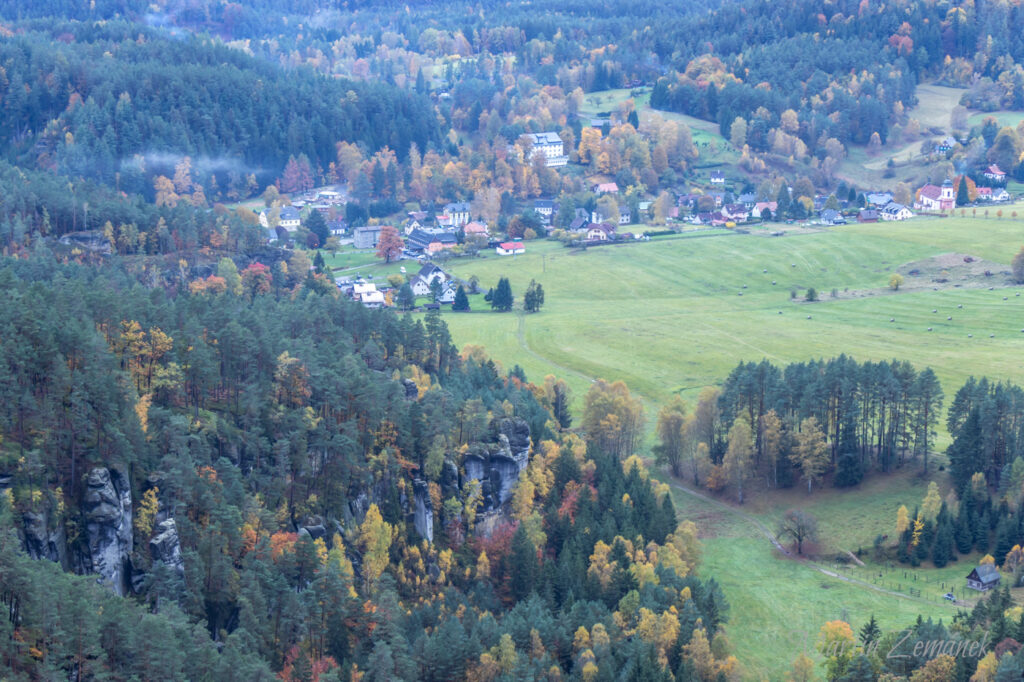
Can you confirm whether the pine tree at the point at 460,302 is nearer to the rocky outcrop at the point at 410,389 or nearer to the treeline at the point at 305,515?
the treeline at the point at 305,515

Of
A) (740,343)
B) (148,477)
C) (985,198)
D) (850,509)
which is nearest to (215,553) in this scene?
(148,477)

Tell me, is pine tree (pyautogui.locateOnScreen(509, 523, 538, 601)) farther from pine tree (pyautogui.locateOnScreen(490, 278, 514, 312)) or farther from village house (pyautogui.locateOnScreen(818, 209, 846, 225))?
village house (pyautogui.locateOnScreen(818, 209, 846, 225))

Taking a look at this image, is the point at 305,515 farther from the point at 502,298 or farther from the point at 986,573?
the point at 502,298

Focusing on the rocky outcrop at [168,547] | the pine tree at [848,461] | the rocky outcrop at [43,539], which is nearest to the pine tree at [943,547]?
the pine tree at [848,461]

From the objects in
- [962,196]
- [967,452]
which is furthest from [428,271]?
[962,196]

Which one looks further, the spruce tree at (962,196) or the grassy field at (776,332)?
the spruce tree at (962,196)
